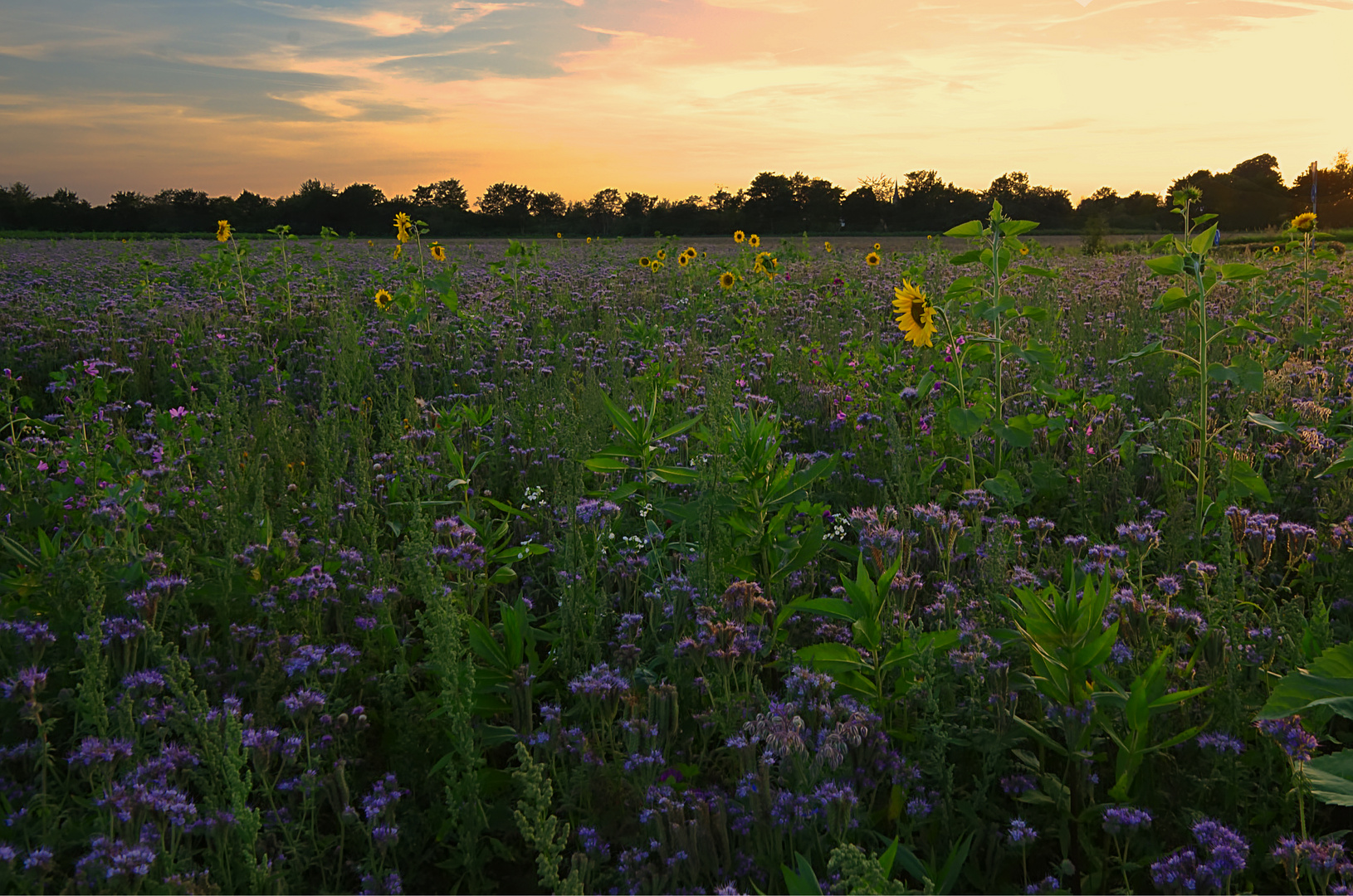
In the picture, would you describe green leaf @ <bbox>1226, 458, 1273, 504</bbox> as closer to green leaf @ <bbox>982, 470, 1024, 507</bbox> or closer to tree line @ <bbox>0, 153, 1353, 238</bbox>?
green leaf @ <bbox>982, 470, 1024, 507</bbox>

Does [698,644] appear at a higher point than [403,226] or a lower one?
lower

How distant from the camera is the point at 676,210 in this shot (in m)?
38.6

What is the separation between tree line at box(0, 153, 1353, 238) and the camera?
3884 centimetres

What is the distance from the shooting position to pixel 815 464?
3.29 metres

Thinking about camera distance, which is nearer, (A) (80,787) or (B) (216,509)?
(A) (80,787)

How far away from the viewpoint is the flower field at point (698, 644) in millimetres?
2033

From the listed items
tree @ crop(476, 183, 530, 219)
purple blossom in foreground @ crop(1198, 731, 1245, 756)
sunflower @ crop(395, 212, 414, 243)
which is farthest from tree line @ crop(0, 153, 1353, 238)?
purple blossom in foreground @ crop(1198, 731, 1245, 756)

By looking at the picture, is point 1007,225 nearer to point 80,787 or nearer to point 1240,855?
point 1240,855

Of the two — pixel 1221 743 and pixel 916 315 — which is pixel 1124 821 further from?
pixel 916 315

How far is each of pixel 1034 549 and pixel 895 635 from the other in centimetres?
142

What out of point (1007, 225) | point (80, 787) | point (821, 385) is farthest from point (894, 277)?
point (80, 787)

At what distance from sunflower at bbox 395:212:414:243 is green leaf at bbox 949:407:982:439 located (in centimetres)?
734

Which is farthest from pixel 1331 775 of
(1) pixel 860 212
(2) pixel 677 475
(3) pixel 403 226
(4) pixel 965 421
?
(1) pixel 860 212

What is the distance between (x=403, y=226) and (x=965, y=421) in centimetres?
817
